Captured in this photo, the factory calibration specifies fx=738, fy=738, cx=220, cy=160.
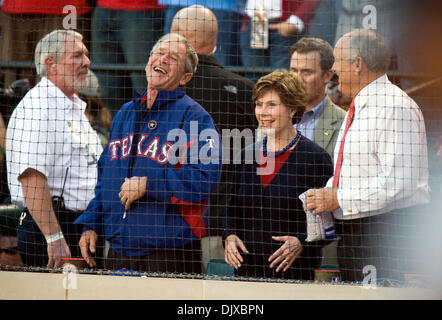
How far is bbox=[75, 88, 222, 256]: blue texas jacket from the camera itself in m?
4.29

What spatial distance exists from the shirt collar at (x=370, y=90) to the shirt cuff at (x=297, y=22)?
101 centimetres

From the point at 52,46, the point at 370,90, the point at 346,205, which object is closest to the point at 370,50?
the point at 370,90

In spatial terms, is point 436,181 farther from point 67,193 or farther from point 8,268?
point 8,268

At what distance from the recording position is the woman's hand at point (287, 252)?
4.20m

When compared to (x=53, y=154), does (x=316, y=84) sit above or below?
above

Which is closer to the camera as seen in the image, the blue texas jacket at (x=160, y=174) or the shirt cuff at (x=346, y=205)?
the shirt cuff at (x=346, y=205)

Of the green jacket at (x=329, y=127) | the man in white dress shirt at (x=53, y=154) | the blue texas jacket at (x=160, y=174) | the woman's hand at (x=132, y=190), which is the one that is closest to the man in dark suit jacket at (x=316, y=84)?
the green jacket at (x=329, y=127)

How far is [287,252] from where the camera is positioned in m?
4.21

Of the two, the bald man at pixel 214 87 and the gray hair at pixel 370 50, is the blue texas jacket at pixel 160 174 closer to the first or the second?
the bald man at pixel 214 87

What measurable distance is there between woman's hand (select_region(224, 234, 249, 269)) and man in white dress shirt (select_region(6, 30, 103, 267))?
38.4 inches

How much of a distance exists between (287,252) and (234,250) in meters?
0.30

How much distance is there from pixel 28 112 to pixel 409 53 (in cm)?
248

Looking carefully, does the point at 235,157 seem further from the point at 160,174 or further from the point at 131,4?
the point at 131,4

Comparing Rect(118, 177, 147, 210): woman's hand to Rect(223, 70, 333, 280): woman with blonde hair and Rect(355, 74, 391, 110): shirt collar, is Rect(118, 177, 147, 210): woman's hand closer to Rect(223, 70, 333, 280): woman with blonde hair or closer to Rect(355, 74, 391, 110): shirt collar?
Rect(223, 70, 333, 280): woman with blonde hair
